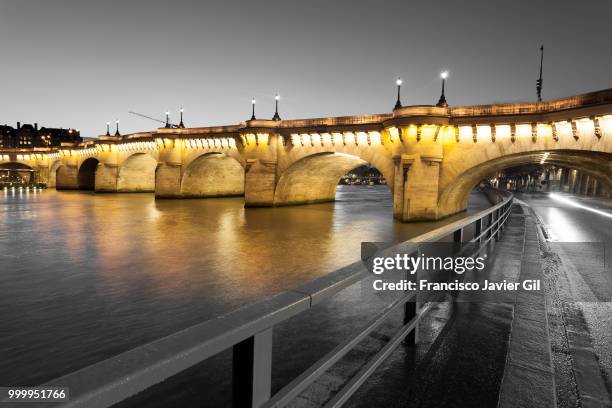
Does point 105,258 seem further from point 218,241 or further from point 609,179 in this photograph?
point 609,179

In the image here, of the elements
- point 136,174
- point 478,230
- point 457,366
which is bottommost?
point 457,366

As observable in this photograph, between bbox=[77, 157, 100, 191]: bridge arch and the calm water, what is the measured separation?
40549 mm

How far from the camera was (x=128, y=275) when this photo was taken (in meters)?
10.2

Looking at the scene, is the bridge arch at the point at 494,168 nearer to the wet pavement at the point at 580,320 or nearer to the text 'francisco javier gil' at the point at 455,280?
the wet pavement at the point at 580,320

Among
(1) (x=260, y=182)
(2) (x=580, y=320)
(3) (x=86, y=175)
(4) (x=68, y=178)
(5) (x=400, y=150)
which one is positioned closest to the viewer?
(2) (x=580, y=320)

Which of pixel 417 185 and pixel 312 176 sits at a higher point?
pixel 312 176

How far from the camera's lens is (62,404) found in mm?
972

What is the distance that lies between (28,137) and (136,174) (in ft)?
364

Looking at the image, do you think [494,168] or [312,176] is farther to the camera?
[312,176]

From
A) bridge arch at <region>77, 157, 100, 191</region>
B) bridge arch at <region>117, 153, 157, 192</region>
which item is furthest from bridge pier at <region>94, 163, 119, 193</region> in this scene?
bridge arch at <region>77, 157, 100, 191</region>

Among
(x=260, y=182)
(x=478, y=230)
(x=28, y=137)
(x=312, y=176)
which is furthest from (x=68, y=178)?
(x=28, y=137)

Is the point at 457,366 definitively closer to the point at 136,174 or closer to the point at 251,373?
the point at 251,373

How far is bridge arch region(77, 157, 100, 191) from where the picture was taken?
2281 inches

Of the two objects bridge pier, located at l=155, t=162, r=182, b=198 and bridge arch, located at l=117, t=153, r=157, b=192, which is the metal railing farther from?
bridge arch, located at l=117, t=153, r=157, b=192
